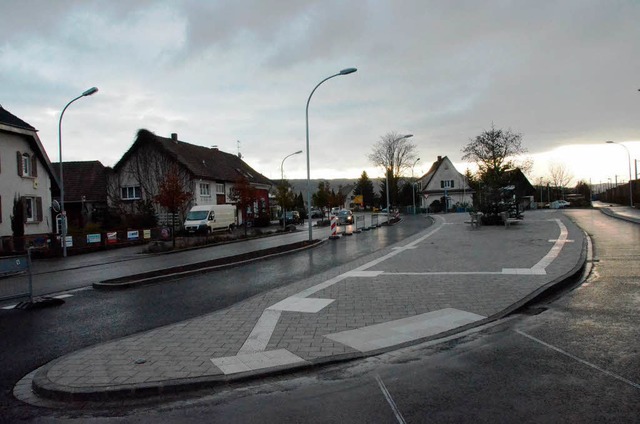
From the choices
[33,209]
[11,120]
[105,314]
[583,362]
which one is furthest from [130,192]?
[583,362]

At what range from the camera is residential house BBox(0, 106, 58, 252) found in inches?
1096

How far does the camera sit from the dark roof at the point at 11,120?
27781mm

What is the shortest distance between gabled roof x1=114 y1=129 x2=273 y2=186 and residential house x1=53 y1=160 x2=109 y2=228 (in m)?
3.17

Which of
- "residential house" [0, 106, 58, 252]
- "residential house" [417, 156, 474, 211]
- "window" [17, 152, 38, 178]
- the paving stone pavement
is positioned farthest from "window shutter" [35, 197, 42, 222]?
"residential house" [417, 156, 474, 211]

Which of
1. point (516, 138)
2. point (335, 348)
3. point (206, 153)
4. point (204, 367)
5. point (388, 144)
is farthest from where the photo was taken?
point (388, 144)

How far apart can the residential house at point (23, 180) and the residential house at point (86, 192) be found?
1148 centimetres

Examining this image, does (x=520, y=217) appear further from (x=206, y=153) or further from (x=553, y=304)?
(x=206, y=153)

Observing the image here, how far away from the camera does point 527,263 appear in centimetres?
1262

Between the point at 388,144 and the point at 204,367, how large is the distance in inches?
2952

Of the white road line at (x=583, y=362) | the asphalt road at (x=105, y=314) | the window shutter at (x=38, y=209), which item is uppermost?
the window shutter at (x=38, y=209)

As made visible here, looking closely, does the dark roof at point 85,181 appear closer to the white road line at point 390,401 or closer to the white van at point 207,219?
the white van at point 207,219

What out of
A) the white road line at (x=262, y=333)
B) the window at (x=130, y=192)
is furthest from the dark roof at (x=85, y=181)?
the white road line at (x=262, y=333)

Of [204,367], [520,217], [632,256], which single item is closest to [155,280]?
[204,367]

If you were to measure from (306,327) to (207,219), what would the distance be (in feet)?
101
